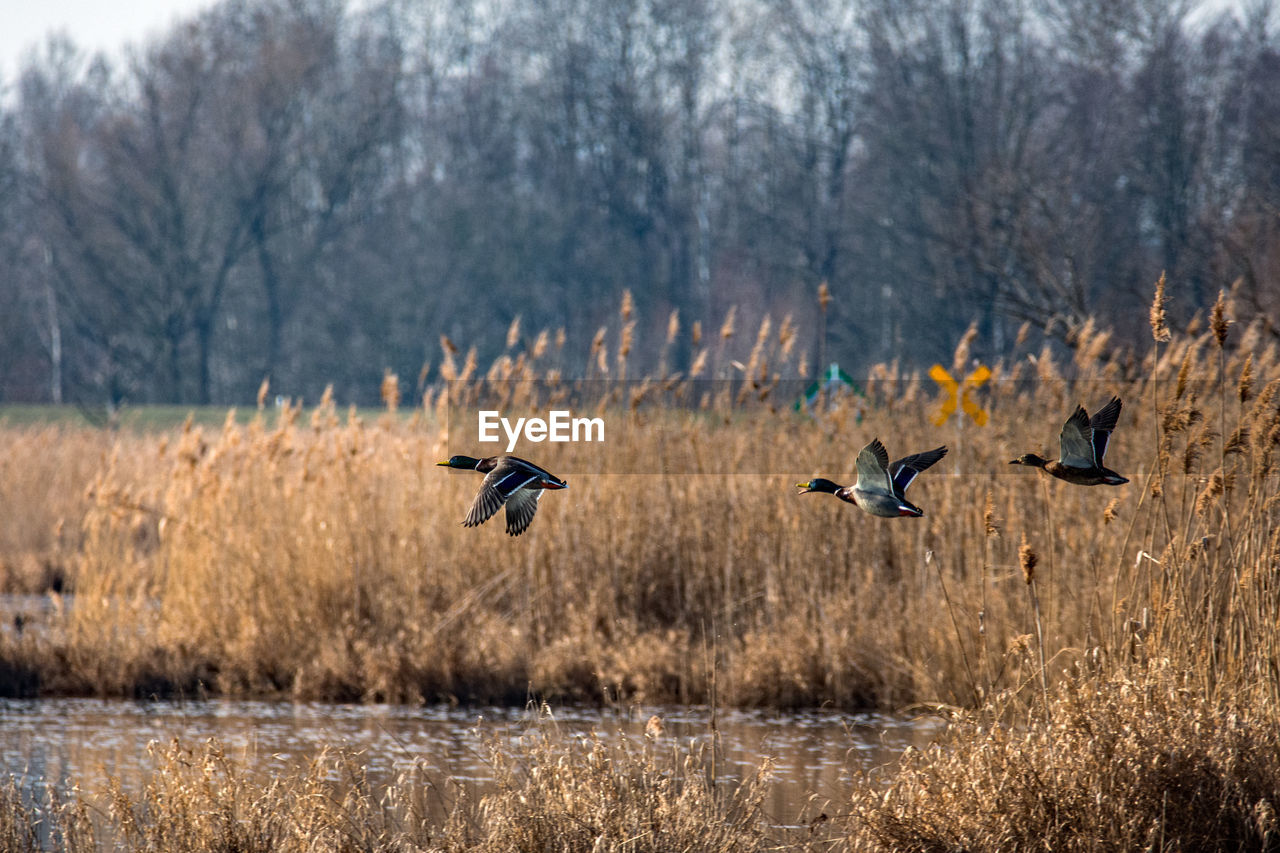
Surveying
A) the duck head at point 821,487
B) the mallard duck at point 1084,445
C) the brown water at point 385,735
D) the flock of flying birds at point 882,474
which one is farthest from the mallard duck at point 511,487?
the brown water at point 385,735

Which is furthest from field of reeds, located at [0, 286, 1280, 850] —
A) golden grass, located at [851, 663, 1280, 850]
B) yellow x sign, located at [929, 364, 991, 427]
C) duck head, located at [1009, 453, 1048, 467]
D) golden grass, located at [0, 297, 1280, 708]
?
duck head, located at [1009, 453, 1048, 467]

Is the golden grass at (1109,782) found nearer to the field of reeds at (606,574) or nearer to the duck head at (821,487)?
the field of reeds at (606,574)

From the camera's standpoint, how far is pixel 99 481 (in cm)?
860

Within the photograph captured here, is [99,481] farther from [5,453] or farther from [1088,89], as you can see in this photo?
[1088,89]

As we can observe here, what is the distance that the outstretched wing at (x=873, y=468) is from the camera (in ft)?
4.08

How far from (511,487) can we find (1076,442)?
501mm

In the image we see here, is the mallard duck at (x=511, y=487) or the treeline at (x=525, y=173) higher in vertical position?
the treeline at (x=525, y=173)

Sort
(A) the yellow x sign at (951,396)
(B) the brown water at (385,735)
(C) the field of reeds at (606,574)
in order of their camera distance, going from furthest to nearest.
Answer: (C) the field of reeds at (606,574) < (B) the brown water at (385,735) < (A) the yellow x sign at (951,396)

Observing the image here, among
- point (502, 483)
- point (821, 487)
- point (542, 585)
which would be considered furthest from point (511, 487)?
point (542, 585)

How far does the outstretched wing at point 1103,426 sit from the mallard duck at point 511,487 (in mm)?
472

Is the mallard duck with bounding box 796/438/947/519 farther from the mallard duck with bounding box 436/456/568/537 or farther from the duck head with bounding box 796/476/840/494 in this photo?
the mallard duck with bounding box 436/456/568/537

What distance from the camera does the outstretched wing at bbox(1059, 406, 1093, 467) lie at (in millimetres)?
1241

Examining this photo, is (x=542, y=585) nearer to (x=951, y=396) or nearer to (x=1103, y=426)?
(x=951, y=396)

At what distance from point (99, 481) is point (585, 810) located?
5862 millimetres
